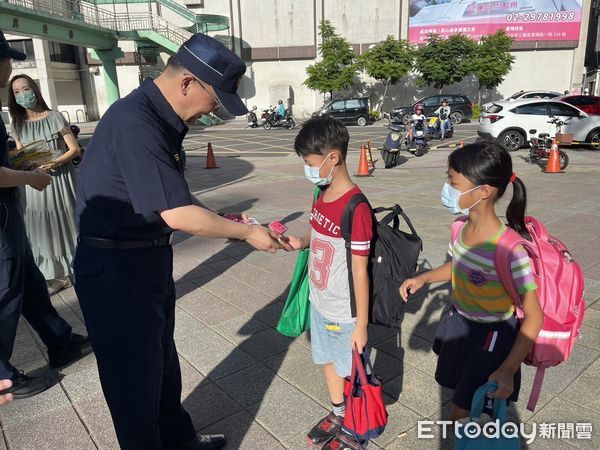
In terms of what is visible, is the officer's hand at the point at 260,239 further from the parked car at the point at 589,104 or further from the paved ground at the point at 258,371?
the parked car at the point at 589,104

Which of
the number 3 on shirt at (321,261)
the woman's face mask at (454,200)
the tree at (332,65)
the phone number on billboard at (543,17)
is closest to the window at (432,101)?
the tree at (332,65)

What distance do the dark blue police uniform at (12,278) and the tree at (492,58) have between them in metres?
32.7

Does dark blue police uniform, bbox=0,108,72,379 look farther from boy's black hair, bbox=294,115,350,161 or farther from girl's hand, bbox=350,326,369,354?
girl's hand, bbox=350,326,369,354

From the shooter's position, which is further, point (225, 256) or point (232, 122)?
point (232, 122)

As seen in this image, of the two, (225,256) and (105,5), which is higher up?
(105,5)

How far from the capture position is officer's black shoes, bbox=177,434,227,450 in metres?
2.28

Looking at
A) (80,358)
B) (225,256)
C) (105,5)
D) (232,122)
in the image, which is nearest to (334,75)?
(232,122)

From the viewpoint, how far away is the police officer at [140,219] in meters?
1.58

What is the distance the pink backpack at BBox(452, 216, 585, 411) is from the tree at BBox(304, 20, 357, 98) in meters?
32.6

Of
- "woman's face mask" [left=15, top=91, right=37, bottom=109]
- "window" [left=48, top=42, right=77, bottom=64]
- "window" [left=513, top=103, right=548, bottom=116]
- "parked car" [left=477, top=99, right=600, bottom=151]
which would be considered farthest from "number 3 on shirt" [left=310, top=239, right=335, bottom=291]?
"window" [left=48, top=42, right=77, bottom=64]

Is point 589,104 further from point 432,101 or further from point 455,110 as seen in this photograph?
point 432,101

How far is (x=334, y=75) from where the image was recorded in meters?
33.3

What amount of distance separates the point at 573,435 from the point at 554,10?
39.8 m

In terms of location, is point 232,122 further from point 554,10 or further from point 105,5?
point 554,10
